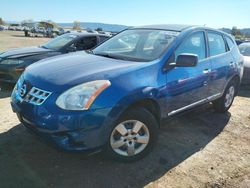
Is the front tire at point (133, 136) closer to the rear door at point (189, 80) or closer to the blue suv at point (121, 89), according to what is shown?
the blue suv at point (121, 89)

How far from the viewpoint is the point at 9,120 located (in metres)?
4.70

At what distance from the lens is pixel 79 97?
294 centimetres

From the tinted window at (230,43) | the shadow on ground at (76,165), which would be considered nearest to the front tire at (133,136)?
the shadow on ground at (76,165)

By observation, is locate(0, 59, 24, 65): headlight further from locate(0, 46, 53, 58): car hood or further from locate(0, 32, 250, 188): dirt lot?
locate(0, 32, 250, 188): dirt lot

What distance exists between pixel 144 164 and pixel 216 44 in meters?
2.74

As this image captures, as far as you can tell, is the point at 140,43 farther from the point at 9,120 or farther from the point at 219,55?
the point at 9,120

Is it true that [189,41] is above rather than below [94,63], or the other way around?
above

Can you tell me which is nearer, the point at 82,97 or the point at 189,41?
the point at 82,97

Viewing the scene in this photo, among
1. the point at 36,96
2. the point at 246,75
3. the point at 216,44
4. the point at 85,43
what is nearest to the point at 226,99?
the point at 216,44

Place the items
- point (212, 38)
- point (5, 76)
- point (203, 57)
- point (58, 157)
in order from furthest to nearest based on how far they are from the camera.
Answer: point (5, 76) < point (212, 38) < point (203, 57) < point (58, 157)

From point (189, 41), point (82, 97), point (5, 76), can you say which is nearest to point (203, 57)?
point (189, 41)

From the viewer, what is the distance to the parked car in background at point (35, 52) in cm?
648

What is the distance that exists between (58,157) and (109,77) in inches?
50.5

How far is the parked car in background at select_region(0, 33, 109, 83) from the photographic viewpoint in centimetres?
648
